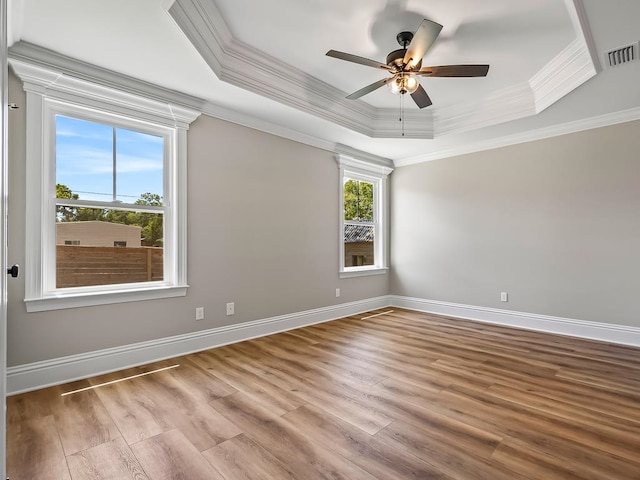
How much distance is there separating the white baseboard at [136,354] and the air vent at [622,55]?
12.3 feet

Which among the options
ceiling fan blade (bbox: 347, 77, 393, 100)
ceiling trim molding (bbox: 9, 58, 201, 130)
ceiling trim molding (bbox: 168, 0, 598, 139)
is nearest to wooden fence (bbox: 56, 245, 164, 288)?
ceiling trim molding (bbox: 9, 58, 201, 130)

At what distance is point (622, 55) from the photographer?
8.35 ft

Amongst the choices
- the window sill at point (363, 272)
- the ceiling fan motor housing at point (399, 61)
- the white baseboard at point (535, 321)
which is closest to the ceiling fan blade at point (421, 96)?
the ceiling fan motor housing at point (399, 61)

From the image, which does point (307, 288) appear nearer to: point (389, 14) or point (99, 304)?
point (99, 304)

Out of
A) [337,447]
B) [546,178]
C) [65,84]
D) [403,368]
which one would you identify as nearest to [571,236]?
[546,178]

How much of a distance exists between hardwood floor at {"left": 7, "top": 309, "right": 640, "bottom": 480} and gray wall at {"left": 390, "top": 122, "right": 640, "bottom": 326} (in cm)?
85

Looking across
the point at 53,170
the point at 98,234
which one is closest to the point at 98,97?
the point at 53,170

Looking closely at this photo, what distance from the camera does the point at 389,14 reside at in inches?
96.2

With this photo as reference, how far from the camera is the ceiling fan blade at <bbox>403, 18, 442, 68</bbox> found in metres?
2.07

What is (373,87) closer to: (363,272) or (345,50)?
(345,50)

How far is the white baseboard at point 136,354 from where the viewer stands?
Answer: 7.80ft

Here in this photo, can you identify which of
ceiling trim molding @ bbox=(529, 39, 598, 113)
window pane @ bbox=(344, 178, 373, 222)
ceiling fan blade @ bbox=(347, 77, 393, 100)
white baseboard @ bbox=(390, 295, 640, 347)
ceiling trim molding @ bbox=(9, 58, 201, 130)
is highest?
ceiling trim molding @ bbox=(529, 39, 598, 113)

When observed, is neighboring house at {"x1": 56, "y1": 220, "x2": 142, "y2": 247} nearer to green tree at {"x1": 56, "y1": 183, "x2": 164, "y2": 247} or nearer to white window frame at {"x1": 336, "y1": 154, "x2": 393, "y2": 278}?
green tree at {"x1": 56, "y1": 183, "x2": 164, "y2": 247}

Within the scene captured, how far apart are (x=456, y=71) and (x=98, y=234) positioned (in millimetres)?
3140
